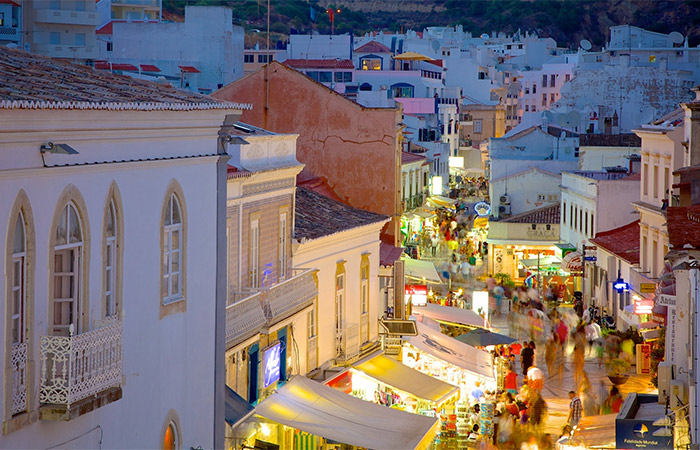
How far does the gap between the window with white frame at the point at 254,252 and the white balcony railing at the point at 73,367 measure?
8.14 meters

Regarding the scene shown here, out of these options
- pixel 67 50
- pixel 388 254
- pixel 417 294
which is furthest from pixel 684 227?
pixel 67 50

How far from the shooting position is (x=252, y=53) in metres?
92.2

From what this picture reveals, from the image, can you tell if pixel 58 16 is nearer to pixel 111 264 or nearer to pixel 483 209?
pixel 483 209

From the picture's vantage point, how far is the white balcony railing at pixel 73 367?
10016 mm

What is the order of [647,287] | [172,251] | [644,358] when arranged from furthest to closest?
[647,287] → [644,358] → [172,251]

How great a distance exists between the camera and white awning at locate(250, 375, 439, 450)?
17094mm

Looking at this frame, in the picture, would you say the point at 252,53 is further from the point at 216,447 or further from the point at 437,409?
the point at 216,447

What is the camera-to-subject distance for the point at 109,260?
37.2ft

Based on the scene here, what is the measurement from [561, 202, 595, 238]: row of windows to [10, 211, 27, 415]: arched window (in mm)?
36296

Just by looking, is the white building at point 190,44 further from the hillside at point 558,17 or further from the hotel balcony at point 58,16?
the hillside at point 558,17

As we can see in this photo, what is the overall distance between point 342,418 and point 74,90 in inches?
332

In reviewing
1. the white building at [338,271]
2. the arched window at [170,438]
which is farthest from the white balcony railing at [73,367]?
the white building at [338,271]

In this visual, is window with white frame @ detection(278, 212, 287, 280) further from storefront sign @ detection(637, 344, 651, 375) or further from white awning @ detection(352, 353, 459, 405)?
storefront sign @ detection(637, 344, 651, 375)

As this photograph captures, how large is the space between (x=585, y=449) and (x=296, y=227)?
647 cm
